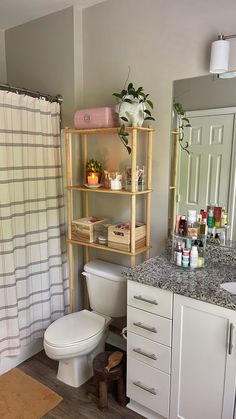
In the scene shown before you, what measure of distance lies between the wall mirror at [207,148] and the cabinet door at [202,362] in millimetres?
591

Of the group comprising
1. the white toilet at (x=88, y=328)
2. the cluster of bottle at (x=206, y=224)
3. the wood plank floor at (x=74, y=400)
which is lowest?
the wood plank floor at (x=74, y=400)

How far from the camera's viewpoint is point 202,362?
144 centimetres

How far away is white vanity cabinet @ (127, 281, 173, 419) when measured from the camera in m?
1.55

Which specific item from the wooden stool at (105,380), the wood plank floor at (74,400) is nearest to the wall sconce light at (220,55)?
the wooden stool at (105,380)

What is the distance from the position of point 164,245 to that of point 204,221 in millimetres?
353

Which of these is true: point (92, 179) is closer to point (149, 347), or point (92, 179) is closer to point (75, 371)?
point (149, 347)

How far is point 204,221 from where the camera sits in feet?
6.13

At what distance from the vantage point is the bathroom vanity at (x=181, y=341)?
138 centimetres

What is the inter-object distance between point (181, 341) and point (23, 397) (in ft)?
3.73

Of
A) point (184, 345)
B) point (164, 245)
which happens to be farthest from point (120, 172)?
point (184, 345)

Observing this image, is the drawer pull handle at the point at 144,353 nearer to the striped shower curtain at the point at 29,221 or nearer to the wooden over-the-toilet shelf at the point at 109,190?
the wooden over-the-toilet shelf at the point at 109,190

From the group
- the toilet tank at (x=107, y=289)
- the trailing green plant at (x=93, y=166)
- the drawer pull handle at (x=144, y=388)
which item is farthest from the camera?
the trailing green plant at (x=93, y=166)

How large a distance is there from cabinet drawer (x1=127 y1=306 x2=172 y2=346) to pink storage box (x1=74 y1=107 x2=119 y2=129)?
1151mm

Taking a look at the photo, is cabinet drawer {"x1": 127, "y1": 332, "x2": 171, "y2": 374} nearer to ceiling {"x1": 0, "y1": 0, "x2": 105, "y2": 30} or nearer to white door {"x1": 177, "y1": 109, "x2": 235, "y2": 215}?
white door {"x1": 177, "y1": 109, "x2": 235, "y2": 215}
